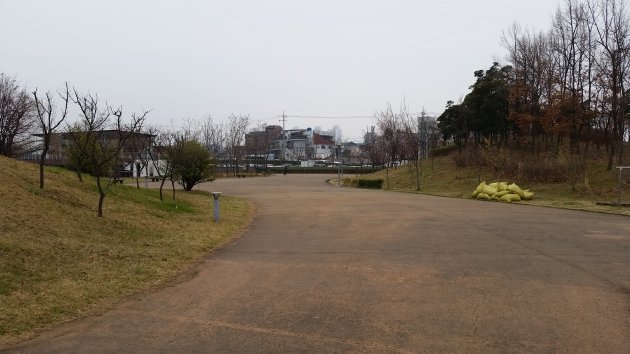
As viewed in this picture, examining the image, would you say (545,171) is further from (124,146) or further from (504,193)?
(124,146)

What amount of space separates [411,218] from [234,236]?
5454 millimetres

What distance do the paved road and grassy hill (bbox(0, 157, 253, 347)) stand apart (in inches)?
16.9

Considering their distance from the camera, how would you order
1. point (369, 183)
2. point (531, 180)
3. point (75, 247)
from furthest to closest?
point (369, 183), point (531, 180), point (75, 247)

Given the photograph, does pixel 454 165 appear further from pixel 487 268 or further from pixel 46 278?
pixel 46 278

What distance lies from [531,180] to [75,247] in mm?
25478

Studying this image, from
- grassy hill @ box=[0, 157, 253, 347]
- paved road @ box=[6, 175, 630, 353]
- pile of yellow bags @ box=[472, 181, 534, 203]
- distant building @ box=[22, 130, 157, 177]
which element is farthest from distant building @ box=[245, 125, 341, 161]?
paved road @ box=[6, 175, 630, 353]

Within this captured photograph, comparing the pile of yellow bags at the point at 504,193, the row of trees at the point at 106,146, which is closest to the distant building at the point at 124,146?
the row of trees at the point at 106,146

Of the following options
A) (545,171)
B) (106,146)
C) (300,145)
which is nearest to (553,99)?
(545,171)

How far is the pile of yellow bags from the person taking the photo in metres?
20.9

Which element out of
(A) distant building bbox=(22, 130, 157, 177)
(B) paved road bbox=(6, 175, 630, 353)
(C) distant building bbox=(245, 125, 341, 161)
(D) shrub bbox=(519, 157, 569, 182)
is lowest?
(B) paved road bbox=(6, 175, 630, 353)

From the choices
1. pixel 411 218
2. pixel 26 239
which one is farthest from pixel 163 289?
pixel 411 218

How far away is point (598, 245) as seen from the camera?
30.6ft

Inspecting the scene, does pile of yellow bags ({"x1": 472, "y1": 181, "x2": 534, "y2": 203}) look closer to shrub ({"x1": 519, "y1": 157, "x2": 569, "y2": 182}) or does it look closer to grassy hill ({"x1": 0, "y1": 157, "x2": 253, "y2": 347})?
shrub ({"x1": 519, "y1": 157, "x2": 569, "y2": 182})

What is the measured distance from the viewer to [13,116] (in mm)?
30516
